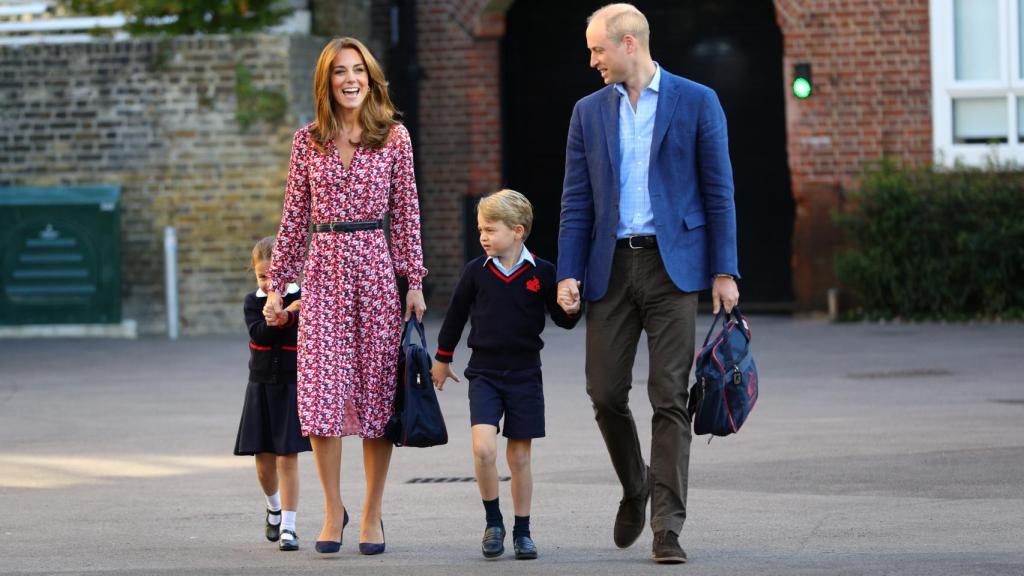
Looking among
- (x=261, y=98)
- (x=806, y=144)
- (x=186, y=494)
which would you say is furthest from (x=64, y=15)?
(x=186, y=494)

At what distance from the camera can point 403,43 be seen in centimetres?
2011

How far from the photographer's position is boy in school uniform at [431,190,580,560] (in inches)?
261

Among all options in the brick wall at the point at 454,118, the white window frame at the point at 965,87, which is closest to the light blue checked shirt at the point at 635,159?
the white window frame at the point at 965,87

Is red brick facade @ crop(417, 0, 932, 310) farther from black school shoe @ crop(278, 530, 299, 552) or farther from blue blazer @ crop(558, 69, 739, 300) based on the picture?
black school shoe @ crop(278, 530, 299, 552)

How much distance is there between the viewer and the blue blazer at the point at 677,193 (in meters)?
6.52

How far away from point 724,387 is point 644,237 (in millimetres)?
608

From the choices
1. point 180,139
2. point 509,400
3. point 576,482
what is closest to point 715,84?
point 180,139

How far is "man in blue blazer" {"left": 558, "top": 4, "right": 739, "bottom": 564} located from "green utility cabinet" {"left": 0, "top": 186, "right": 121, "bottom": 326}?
12.0m

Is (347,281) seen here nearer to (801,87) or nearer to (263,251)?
(263,251)

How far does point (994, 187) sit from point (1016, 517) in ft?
34.8

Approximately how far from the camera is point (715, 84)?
65.7 ft

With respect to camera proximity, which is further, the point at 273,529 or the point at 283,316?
the point at 273,529

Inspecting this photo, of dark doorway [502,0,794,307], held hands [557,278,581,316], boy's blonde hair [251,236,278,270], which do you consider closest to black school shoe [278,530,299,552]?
boy's blonde hair [251,236,278,270]

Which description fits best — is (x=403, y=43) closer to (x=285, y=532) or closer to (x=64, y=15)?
(x=64, y=15)
